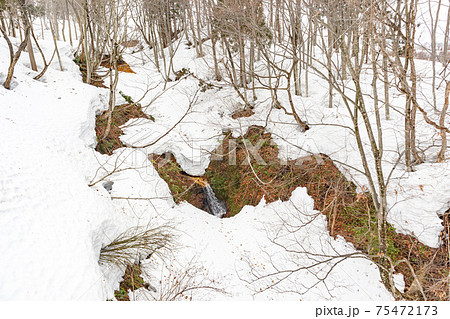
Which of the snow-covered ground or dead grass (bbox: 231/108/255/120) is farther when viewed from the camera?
dead grass (bbox: 231/108/255/120)

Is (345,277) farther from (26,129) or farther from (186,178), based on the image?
(26,129)

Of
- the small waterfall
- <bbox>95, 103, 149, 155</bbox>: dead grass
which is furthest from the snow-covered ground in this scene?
the small waterfall

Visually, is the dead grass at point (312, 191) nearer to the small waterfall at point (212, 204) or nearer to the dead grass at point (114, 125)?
the small waterfall at point (212, 204)

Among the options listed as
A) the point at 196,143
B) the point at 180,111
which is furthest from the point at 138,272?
the point at 180,111

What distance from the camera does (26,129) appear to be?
6105mm

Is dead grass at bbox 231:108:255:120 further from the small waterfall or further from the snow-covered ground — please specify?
the small waterfall

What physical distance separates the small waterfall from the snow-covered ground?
2.66 ft

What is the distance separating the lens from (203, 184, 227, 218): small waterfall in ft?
33.0

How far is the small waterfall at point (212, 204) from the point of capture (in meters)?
10.0

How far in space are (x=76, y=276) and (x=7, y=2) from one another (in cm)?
1020

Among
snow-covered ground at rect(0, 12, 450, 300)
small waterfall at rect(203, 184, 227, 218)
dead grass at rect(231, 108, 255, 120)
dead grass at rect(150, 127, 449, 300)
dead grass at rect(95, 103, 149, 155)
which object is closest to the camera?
snow-covered ground at rect(0, 12, 450, 300)

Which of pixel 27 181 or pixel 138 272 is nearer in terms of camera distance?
pixel 27 181

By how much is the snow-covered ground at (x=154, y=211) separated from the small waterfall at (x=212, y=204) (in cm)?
81

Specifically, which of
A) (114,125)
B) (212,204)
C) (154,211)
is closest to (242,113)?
(212,204)
